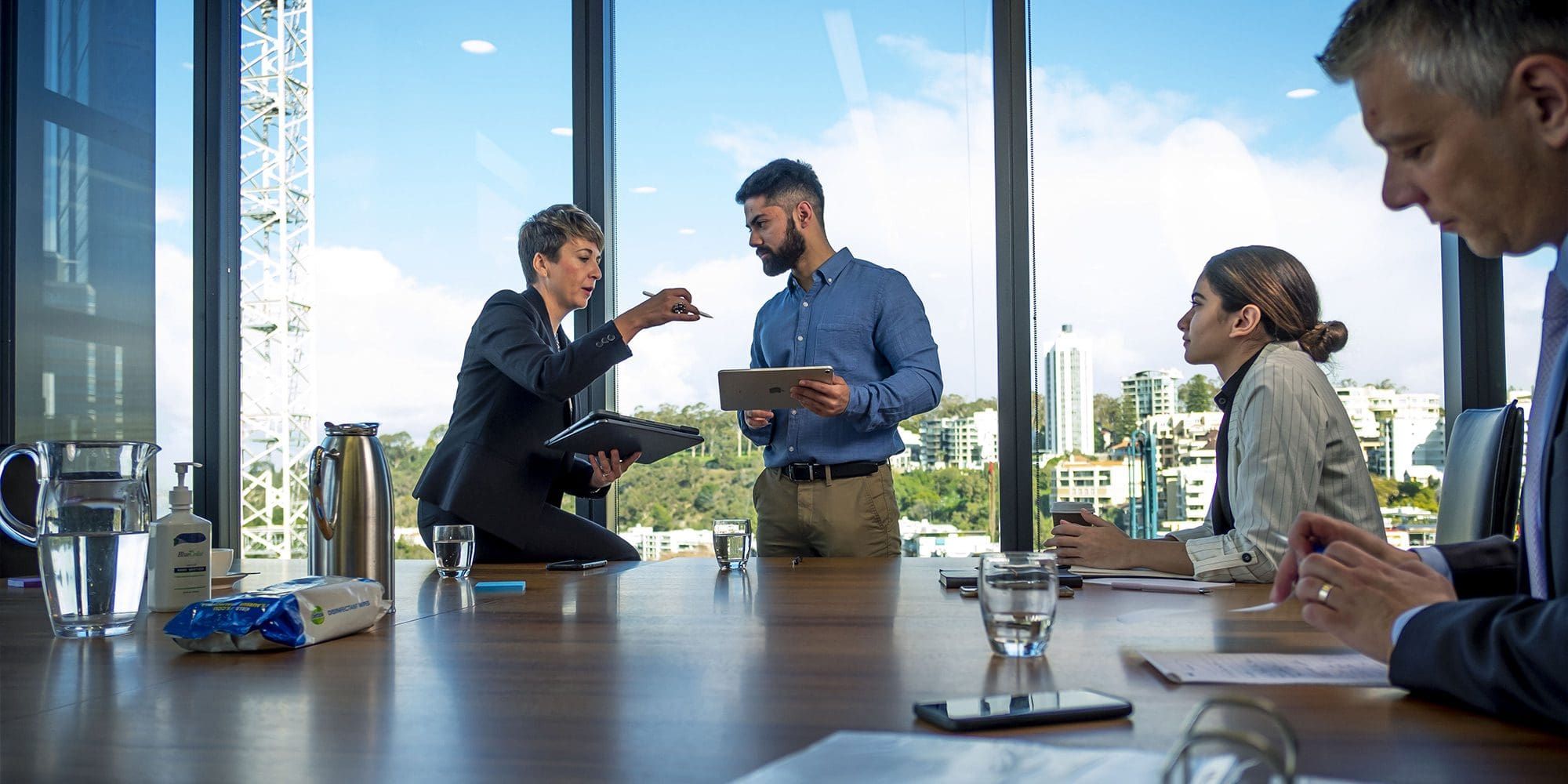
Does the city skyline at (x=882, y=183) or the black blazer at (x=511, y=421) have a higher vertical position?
the city skyline at (x=882, y=183)

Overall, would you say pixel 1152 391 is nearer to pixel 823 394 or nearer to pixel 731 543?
pixel 823 394

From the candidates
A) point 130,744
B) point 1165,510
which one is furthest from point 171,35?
point 130,744

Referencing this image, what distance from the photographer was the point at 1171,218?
12.4 feet

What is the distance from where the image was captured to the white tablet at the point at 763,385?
2.90 metres

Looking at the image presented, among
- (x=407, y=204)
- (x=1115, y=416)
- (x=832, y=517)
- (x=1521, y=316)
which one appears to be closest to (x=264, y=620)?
(x=832, y=517)

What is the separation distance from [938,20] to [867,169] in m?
0.53

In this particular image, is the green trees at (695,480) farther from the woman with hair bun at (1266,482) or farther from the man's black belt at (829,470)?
the woman with hair bun at (1266,482)

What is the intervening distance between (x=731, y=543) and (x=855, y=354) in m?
1.29

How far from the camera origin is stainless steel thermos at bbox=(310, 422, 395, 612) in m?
1.60

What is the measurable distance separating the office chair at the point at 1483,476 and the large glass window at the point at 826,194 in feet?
5.02

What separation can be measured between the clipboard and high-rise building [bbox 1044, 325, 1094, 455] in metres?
1.39

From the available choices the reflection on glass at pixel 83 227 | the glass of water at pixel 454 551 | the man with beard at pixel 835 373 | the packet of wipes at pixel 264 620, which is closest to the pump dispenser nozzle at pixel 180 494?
the packet of wipes at pixel 264 620

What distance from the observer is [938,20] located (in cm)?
394

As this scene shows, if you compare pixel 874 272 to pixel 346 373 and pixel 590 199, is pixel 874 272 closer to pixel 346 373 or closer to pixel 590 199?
pixel 590 199
